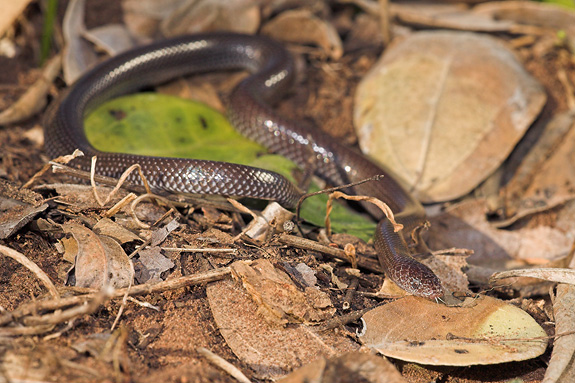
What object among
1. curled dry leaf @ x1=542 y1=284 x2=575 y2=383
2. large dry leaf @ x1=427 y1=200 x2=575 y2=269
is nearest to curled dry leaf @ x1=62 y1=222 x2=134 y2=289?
curled dry leaf @ x1=542 y1=284 x2=575 y2=383

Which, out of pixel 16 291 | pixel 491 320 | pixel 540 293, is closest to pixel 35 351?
pixel 16 291

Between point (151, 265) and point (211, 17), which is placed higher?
point (211, 17)

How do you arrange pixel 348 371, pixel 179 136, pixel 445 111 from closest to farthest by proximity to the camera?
1. pixel 348 371
2. pixel 179 136
3. pixel 445 111

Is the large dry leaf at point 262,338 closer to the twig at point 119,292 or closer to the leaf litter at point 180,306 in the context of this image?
the leaf litter at point 180,306

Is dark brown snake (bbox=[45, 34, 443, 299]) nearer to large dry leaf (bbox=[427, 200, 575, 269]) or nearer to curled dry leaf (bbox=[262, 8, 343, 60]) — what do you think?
curled dry leaf (bbox=[262, 8, 343, 60])

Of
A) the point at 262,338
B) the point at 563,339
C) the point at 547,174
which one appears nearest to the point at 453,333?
the point at 563,339

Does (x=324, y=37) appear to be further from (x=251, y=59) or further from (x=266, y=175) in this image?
(x=266, y=175)

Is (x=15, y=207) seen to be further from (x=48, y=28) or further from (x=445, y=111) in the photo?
(x=445, y=111)
